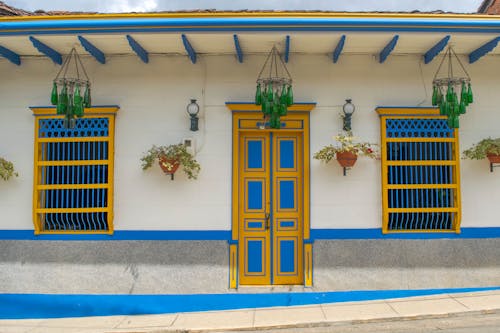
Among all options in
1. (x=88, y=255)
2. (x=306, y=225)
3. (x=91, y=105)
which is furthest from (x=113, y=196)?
(x=306, y=225)

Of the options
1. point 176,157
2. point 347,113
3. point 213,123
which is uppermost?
point 347,113

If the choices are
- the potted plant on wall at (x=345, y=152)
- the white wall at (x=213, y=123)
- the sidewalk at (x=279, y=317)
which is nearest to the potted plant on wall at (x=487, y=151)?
the white wall at (x=213, y=123)

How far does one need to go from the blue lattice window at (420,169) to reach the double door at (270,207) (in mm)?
1303

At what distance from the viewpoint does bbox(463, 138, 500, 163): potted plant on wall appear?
5508 millimetres

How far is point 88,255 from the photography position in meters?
5.67

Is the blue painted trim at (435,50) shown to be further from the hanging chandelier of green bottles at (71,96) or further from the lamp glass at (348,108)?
the hanging chandelier of green bottles at (71,96)

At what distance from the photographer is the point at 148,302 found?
5574 mm

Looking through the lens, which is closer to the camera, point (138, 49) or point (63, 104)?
point (63, 104)

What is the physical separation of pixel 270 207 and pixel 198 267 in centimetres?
137

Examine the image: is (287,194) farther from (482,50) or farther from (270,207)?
(482,50)

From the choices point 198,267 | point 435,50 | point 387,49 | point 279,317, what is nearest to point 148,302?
point 198,267

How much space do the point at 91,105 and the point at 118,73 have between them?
2.05ft

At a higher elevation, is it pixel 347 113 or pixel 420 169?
pixel 347 113

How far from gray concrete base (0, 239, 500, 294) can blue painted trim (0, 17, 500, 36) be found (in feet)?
9.63
